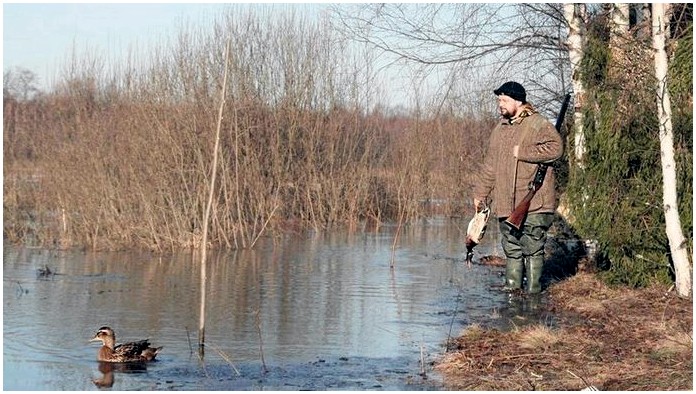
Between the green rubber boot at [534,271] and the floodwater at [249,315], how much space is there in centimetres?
36

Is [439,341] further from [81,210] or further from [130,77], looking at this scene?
[130,77]

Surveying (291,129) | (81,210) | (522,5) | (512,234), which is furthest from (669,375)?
(291,129)

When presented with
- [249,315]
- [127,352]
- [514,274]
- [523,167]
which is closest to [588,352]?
[523,167]

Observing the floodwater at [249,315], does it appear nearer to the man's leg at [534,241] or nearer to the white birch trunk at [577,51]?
the man's leg at [534,241]

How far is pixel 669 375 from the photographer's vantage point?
6684 millimetres

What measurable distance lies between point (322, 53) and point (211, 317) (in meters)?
14.5

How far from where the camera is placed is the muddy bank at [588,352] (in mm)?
6660

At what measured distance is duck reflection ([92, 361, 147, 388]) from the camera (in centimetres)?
716

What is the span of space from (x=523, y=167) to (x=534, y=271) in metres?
0.94

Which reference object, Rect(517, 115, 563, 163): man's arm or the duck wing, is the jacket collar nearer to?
Rect(517, 115, 563, 163): man's arm

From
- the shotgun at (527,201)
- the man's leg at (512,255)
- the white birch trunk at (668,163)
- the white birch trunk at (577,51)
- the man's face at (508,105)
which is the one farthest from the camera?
the white birch trunk at (577,51)

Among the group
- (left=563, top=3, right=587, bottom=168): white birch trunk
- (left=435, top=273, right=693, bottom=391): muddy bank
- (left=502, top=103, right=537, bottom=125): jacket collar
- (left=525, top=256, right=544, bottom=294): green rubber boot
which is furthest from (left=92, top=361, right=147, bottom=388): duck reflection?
(left=563, top=3, right=587, bottom=168): white birch trunk

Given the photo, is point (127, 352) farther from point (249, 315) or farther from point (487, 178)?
point (487, 178)

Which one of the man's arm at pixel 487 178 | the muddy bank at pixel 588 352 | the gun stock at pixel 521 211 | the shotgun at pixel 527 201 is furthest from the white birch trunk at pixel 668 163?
the man's arm at pixel 487 178
